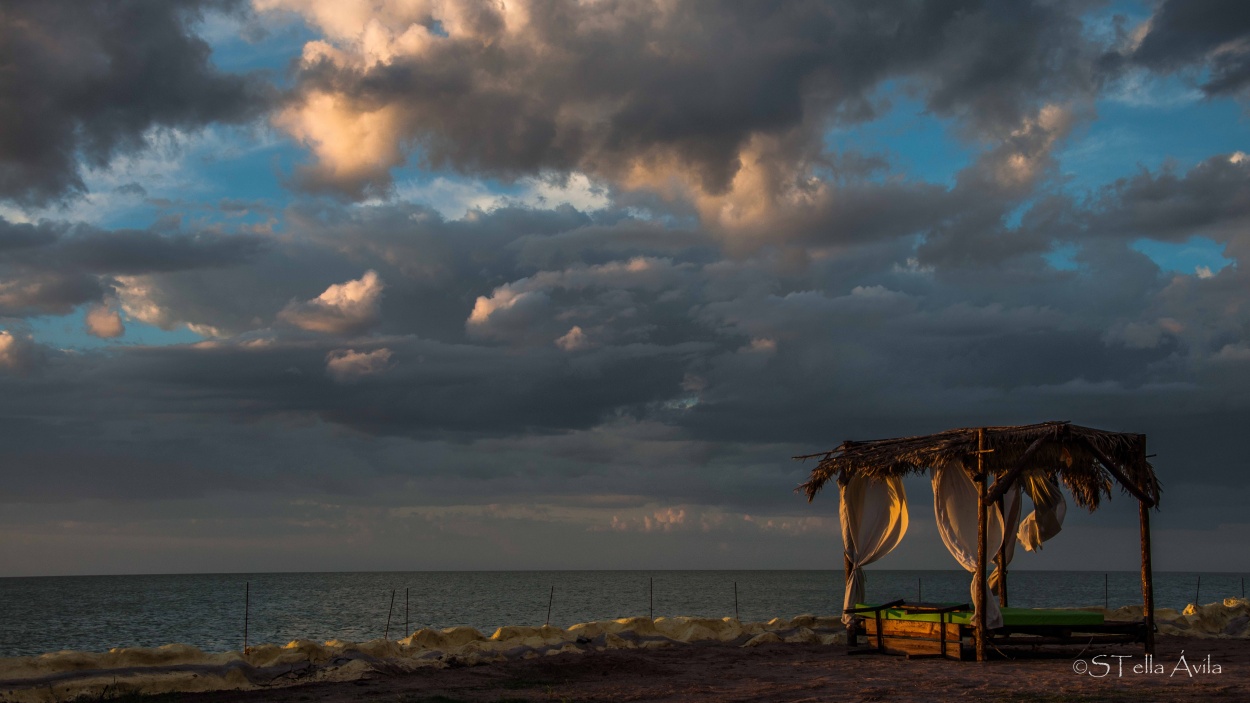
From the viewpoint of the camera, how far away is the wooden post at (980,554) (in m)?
14.0

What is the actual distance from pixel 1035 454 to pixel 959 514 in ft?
5.46

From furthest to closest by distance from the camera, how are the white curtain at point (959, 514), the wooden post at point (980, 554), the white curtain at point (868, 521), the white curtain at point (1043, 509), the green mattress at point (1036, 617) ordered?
the white curtain at point (1043, 509), the white curtain at point (868, 521), the white curtain at point (959, 514), the green mattress at point (1036, 617), the wooden post at point (980, 554)

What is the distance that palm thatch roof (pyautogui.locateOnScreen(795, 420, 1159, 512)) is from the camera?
14148 millimetres

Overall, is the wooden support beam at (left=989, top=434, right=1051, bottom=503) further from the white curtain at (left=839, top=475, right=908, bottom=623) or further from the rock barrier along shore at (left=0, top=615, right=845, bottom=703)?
the rock barrier along shore at (left=0, top=615, right=845, bottom=703)

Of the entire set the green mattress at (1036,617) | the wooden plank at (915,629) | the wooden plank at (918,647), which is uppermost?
the green mattress at (1036,617)

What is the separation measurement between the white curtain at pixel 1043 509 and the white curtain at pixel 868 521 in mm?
3286

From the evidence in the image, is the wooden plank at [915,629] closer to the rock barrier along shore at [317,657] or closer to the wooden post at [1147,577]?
the rock barrier along shore at [317,657]

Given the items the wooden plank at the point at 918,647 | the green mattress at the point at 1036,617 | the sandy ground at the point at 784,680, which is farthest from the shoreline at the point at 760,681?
the green mattress at the point at 1036,617

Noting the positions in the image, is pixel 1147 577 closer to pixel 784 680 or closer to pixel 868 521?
pixel 868 521

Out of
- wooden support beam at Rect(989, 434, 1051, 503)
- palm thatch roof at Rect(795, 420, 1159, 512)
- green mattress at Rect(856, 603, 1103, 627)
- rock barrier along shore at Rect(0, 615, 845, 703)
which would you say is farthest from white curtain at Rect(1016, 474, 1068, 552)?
wooden support beam at Rect(989, 434, 1051, 503)

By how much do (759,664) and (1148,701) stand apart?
5.80 meters

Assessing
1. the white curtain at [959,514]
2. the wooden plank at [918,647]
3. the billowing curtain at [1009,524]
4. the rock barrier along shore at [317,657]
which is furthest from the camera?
the billowing curtain at [1009,524]

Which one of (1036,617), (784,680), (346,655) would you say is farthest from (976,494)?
(346,655)

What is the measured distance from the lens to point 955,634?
1444 centimetres
